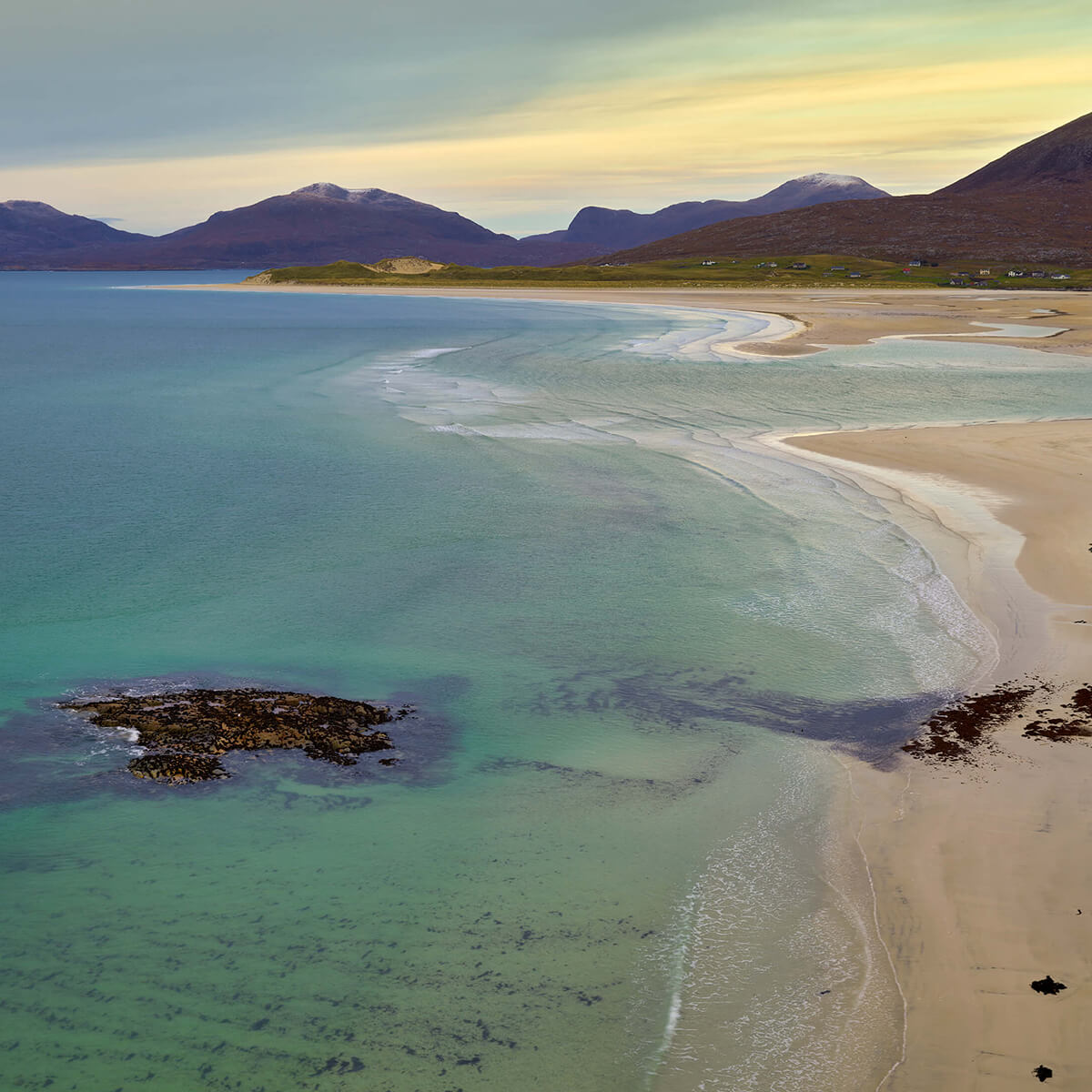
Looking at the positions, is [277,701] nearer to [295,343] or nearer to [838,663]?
[838,663]

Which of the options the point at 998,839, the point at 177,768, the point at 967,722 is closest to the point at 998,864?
the point at 998,839

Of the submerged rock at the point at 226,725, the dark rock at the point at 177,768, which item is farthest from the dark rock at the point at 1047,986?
the dark rock at the point at 177,768

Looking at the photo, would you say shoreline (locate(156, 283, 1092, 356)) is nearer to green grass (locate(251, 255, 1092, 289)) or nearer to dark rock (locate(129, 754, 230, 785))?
green grass (locate(251, 255, 1092, 289))

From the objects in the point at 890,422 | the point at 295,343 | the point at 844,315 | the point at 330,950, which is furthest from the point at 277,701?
the point at 844,315

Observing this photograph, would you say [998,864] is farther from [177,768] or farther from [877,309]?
[877,309]

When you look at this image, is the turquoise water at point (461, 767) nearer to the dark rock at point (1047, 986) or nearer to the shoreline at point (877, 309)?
the dark rock at point (1047, 986)
